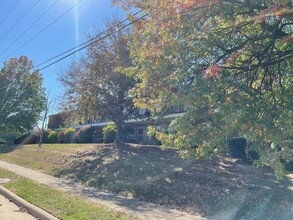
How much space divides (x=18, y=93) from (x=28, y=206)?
85.1ft

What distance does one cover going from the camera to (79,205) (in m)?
7.39

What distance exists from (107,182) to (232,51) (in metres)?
6.55

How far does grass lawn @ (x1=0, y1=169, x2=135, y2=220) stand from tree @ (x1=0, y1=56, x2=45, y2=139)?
22430 millimetres

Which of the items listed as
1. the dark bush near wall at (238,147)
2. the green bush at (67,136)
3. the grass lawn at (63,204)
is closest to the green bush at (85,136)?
the green bush at (67,136)

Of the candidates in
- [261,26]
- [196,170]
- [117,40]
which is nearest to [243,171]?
[196,170]

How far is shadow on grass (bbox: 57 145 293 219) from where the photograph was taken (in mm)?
7312

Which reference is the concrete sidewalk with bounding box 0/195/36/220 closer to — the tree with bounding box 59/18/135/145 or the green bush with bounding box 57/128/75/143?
the tree with bounding box 59/18/135/145

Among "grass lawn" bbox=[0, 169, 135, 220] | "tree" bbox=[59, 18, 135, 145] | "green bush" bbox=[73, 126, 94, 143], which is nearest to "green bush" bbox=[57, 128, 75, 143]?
"green bush" bbox=[73, 126, 94, 143]

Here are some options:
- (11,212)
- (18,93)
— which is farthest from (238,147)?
(18,93)

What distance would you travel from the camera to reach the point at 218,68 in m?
5.68

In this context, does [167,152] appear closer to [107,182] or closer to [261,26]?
[107,182]

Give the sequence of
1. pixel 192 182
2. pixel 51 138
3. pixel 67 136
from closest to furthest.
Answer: pixel 192 182
pixel 67 136
pixel 51 138

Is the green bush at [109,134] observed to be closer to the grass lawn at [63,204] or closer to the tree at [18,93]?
the tree at [18,93]

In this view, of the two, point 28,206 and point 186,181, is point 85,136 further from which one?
point 28,206
